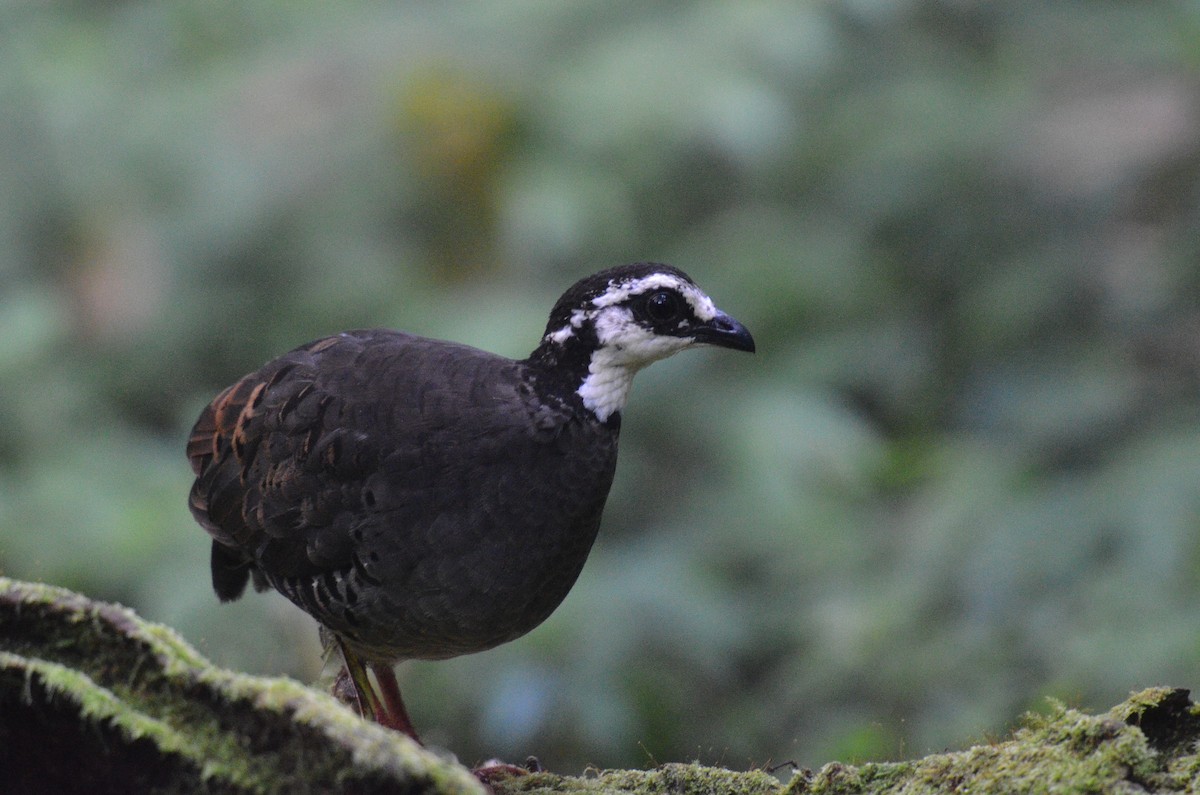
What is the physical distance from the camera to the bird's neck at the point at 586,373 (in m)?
4.03

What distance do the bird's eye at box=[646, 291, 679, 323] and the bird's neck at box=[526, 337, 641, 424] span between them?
0.15m

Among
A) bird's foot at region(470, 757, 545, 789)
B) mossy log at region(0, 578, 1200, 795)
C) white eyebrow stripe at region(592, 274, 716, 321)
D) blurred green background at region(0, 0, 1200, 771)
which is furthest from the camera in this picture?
blurred green background at region(0, 0, 1200, 771)

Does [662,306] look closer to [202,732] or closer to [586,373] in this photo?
[586,373]

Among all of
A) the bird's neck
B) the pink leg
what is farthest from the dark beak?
the pink leg

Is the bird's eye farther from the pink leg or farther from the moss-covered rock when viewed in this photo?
the moss-covered rock

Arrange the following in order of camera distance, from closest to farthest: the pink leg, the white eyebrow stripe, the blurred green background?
the white eyebrow stripe < the pink leg < the blurred green background

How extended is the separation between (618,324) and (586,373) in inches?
6.6

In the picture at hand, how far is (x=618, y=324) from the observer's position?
4.01m

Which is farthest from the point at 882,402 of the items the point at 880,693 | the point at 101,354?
the point at 101,354

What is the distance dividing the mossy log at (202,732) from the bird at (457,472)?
125 cm

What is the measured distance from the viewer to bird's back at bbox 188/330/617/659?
3.86 m

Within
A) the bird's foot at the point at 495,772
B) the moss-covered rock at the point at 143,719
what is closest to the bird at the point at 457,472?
the bird's foot at the point at 495,772

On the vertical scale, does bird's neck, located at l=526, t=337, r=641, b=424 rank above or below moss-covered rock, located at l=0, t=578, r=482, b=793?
above

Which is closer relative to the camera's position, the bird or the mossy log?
the mossy log
